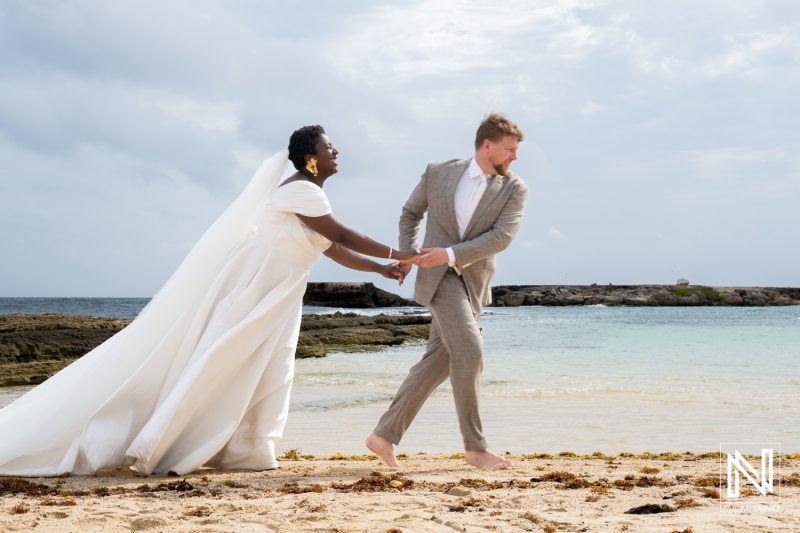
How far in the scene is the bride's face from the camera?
485 cm

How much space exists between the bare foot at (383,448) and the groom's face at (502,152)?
1848 millimetres

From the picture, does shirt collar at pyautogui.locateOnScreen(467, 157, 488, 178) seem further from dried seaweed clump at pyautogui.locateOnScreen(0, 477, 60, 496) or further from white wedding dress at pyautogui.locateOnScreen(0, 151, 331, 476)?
dried seaweed clump at pyautogui.locateOnScreen(0, 477, 60, 496)

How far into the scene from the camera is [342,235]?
479 cm

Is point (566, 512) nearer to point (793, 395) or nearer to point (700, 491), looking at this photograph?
point (700, 491)

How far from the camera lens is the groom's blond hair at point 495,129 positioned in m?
4.86

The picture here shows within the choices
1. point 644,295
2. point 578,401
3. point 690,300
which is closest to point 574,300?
point 644,295

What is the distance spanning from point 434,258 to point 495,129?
906mm

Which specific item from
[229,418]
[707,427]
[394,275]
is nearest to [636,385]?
[707,427]

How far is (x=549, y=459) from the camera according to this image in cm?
540

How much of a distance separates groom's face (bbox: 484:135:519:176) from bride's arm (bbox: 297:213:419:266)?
79 centimetres

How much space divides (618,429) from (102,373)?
4495 mm

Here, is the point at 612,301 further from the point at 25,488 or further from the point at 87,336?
the point at 25,488

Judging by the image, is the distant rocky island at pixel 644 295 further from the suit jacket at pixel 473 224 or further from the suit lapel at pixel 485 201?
the suit lapel at pixel 485 201

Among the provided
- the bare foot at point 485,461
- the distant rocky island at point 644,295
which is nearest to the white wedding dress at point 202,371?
the bare foot at point 485,461
